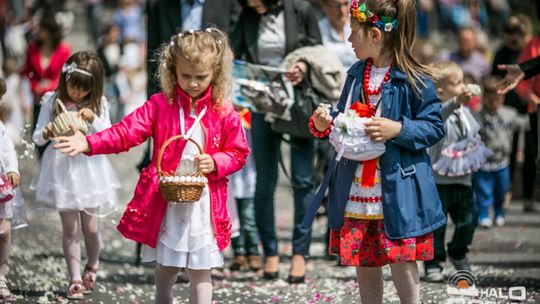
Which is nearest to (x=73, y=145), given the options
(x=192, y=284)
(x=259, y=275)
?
(x=192, y=284)

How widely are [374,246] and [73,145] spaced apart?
5.47ft

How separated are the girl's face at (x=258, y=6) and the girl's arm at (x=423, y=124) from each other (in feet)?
7.81

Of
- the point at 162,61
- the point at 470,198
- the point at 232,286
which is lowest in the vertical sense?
the point at 232,286

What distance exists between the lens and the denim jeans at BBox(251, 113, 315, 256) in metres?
7.52

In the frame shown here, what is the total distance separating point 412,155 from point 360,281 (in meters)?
0.77

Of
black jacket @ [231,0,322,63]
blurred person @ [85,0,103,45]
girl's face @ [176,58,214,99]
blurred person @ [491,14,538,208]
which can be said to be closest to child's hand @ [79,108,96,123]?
girl's face @ [176,58,214,99]

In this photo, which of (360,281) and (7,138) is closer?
(360,281)

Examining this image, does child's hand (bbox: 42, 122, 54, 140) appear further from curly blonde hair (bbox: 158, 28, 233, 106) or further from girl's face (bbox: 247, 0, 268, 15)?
girl's face (bbox: 247, 0, 268, 15)

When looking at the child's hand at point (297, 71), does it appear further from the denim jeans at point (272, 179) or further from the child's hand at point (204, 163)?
the child's hand at point (204, 163)

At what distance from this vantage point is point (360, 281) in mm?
5688

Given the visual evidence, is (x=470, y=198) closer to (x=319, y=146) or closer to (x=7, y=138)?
(x=319, y=146)

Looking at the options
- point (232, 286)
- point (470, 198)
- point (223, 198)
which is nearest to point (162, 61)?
point (223, 198)

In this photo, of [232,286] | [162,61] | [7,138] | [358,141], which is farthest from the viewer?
[232,286]

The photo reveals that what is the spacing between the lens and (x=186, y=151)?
566 centimetres
